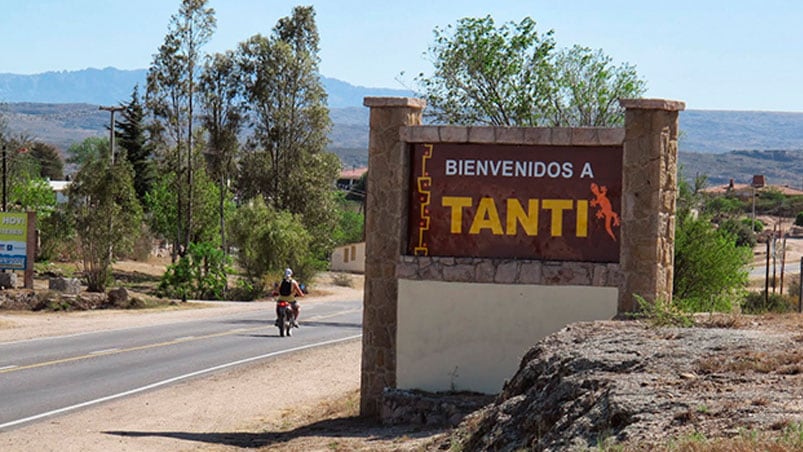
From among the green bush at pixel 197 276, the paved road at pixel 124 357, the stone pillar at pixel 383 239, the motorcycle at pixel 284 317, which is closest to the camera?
the stone pillar at pixel 383 239

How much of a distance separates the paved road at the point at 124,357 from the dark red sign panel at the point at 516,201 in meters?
6.12

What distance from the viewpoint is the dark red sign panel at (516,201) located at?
15945 millimetres

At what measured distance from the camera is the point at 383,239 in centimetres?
1639

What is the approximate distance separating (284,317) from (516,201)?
1570 centimetres

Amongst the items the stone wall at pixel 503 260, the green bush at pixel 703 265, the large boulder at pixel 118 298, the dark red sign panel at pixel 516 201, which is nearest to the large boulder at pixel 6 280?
the large boulder at pixel 118 298

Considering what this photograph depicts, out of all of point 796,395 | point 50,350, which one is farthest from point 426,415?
point 50,350

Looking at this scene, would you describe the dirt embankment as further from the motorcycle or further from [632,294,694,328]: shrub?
the motorcycle

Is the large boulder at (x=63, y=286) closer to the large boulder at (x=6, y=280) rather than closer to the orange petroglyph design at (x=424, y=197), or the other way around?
the large boulder at (x=6, y=280)

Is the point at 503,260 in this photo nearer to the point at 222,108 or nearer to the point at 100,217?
the point at 100,217

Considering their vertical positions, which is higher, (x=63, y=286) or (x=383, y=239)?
(x=383, y=239)

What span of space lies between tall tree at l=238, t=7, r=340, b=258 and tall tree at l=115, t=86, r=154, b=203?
48.4ft

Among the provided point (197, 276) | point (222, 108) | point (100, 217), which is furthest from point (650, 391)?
point (222, 108)

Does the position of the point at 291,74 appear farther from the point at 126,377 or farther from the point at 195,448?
the point at 195,448

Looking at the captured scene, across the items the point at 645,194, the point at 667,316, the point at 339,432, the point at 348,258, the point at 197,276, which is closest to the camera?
the point at 667,316
